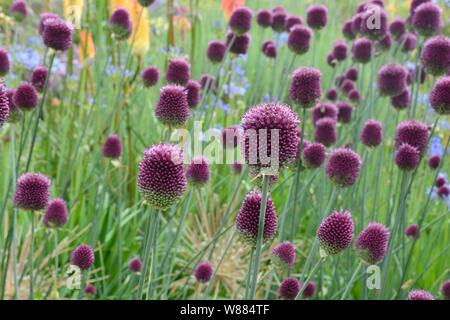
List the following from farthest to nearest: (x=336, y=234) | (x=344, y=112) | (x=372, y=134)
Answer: (x=344, y=112), (x=372, y=134), (x=336, y=234)

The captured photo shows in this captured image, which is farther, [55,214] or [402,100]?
[402,100]

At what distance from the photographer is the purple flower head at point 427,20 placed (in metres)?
2.55

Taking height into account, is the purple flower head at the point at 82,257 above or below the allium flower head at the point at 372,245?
below

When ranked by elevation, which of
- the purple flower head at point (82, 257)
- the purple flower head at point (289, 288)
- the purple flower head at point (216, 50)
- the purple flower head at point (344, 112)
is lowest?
the purple flower head at point (289, 288)

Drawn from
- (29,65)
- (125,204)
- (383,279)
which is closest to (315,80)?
(383,279)

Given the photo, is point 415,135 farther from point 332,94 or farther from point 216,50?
point 332,94

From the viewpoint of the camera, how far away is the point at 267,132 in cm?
Result: 125

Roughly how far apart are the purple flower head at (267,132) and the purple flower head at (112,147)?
1.12 meters

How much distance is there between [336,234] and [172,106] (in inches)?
24.1

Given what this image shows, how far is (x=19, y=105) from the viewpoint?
2000 mm

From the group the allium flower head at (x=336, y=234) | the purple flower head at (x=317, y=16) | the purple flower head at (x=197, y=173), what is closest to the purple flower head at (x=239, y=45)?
the purple flower head at (x=317, y=16)

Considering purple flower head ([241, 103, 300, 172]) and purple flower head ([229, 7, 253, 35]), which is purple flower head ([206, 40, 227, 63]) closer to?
purple flower head ([229, 7, 253, 35])

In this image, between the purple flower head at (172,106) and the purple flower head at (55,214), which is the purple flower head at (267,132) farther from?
the purple flower head at (55,214)

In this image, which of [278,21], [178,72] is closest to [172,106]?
[178,72]
